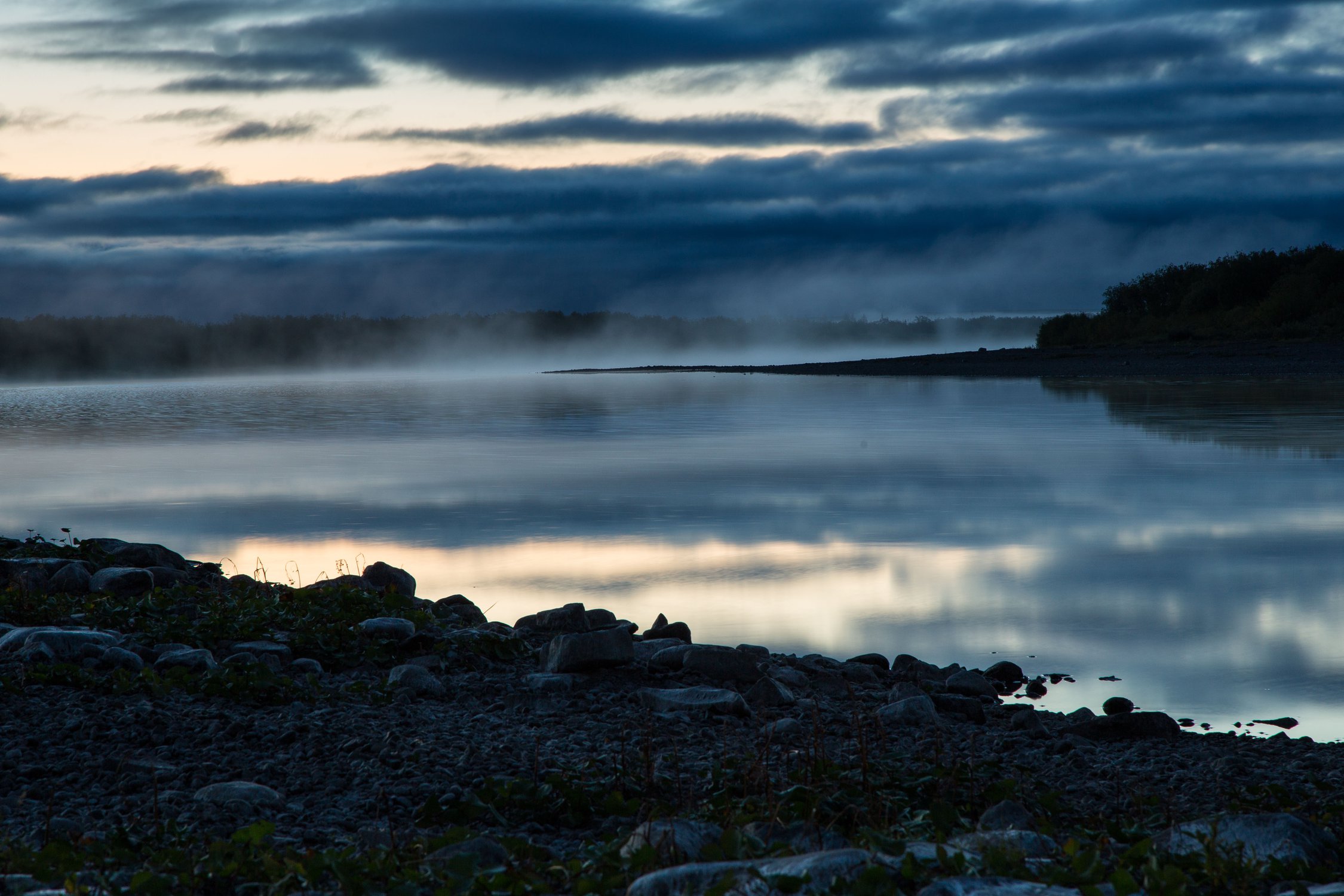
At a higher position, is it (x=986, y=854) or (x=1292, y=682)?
(x=986, y=854)

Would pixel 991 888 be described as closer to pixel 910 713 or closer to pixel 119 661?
pixel 910 713

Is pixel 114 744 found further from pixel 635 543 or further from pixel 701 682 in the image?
pixel 635 543

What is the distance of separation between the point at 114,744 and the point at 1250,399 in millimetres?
29805

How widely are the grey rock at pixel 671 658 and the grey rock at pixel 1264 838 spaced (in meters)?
3.12

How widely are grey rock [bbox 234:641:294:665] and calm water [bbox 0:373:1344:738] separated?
238cm

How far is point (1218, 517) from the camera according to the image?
11820 millimetres

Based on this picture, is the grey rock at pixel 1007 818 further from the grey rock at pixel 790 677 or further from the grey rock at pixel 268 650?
the grey rock at pixel 268 650

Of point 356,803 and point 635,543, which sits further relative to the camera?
point 635,543

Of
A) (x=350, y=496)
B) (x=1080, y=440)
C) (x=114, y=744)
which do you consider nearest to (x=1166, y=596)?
(x=114, y=744)

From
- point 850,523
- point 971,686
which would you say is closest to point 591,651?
point 971,686

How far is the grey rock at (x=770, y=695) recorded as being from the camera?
5.92 meters

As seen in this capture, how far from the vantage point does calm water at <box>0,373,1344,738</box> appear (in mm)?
7625

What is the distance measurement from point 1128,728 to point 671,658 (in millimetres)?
2389

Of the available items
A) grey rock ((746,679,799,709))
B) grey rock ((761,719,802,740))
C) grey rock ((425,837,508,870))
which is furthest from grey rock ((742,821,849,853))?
grey rock ((746,679,799,709))
